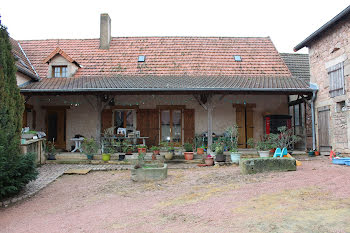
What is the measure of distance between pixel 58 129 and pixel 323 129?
10092mm

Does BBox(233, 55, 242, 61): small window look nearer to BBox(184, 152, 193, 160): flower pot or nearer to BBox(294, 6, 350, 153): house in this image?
BBox(294, 6, 350, 153): house

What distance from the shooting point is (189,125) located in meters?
11.9

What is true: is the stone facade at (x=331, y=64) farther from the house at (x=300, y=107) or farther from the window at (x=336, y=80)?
the house at (x=300, y=107)

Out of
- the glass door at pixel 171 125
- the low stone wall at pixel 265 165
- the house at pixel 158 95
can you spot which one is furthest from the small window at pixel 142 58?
the low stone wall at pixel 265 165

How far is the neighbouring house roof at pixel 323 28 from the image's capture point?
27.7 ft

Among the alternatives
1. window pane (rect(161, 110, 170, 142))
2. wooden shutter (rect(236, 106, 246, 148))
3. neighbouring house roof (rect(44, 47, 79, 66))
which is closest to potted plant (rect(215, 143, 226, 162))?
wooden shutter (rect(236, 106, 246, 148))

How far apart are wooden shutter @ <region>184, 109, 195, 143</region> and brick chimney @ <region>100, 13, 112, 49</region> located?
17.4 feet

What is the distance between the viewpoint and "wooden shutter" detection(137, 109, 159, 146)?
11867mm

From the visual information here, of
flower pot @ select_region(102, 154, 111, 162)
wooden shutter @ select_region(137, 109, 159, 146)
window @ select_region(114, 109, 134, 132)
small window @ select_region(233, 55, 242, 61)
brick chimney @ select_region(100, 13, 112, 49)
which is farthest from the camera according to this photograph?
brick chimney @ select_region(100, 13, 112, 49)

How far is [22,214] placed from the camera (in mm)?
4723

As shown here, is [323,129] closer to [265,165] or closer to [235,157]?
[235,157]

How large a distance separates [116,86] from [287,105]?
6.98 metres

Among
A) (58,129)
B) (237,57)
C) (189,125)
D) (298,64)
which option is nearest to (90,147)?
(58,129)

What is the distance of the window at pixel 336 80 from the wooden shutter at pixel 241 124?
3398mm
